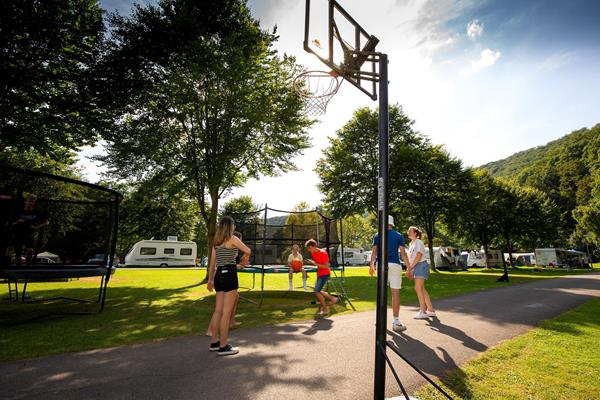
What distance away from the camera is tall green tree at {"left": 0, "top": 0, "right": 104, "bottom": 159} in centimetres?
1130

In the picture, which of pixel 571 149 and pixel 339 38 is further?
pixel 571 149

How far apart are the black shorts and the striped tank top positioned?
63 millimetres

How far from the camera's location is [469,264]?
45969 mm

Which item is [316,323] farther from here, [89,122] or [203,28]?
[203,28]

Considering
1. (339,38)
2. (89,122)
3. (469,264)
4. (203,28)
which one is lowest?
(469,264)

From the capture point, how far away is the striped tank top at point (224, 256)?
4.71 m

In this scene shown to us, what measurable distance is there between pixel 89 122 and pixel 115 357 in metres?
13.0

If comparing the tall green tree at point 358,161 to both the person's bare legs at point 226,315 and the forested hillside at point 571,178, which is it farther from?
the forested hillside at point 571,178

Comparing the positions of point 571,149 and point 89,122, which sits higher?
point 571,149

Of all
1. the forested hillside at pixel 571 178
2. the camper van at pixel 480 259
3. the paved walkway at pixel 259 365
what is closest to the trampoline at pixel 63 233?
the paved walkway at pixel 259 365

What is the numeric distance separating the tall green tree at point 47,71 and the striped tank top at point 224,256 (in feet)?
42.3

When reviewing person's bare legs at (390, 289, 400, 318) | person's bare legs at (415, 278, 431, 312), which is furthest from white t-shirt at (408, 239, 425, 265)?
person's bare legs at (390, 289, 400, 318)

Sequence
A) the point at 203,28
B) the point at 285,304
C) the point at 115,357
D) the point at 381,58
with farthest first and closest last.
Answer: the point at 203,28 → the point at 285,304 → the point at 115,357 → the point at 381,58

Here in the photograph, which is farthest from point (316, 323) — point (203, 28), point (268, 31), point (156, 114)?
point (268, 31)
